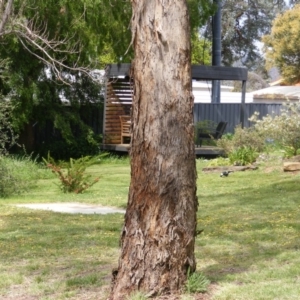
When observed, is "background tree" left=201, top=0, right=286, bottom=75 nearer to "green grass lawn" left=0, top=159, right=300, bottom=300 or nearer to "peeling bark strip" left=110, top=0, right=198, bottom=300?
"green grass lawn" left=0, top=159, right=300, bottom=300

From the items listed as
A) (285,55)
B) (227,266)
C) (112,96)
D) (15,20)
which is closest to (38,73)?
(112,96)

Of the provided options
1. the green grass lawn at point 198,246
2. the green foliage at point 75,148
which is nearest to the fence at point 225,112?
the green foliage at point 75,148

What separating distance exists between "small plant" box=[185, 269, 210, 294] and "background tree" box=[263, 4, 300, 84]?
140 feet

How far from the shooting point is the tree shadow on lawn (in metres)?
8.05

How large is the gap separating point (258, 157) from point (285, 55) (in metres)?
29.9

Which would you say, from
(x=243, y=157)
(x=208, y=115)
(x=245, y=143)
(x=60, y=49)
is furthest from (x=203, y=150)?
(x=60, y=49)

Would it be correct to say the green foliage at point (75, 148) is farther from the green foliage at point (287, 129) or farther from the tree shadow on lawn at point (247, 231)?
the tree shadow on lawn at point (247, 231)

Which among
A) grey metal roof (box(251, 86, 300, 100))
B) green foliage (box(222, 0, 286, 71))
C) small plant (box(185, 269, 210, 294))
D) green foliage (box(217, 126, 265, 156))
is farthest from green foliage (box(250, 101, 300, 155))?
green foliage (box(222, 0, 286, 71))

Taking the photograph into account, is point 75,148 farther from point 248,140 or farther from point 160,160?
point 160,160

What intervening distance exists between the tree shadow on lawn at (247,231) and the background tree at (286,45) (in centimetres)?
3443

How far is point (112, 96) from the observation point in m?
28.1

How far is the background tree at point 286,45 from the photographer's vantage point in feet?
158

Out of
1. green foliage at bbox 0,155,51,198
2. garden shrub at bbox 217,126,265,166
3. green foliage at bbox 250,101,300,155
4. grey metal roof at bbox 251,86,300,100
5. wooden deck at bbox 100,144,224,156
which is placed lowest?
green foliage at bbox 0,155,51,198

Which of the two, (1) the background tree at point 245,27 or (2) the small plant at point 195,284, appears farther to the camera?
(1) the background tree at point 245,27
